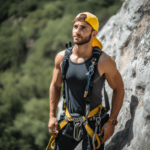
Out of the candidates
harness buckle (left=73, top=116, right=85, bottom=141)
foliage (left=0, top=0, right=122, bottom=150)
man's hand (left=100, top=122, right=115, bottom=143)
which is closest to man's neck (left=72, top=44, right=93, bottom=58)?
harness buckle (left=73, top=116, right=85, bottom=141)

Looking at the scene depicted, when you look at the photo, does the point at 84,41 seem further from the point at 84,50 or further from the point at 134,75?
the point at 134,75

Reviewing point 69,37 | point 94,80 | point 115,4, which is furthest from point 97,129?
point 115,4

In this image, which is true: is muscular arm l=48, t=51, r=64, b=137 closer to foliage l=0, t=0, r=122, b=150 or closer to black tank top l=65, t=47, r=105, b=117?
black tank top l=65, t=47, r=105, b=117

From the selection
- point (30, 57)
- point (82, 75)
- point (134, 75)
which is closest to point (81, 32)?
point (82, 75)

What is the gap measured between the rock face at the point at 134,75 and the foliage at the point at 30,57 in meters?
11.4

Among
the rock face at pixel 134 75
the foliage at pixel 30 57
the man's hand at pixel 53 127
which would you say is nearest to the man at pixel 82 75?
the man's hand at pixel 53 127

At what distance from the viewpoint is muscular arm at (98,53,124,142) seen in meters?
1.75

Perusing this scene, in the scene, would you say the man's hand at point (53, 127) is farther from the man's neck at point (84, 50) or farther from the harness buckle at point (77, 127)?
the man's neck at point (84, 50)

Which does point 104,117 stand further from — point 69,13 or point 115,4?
point 69,13

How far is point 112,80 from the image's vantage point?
1806mm

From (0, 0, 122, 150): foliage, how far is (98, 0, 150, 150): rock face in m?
11.4

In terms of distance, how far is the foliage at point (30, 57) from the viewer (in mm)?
13504

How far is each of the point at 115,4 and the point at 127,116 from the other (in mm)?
19469

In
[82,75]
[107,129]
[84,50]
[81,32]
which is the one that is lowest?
[107,129]
